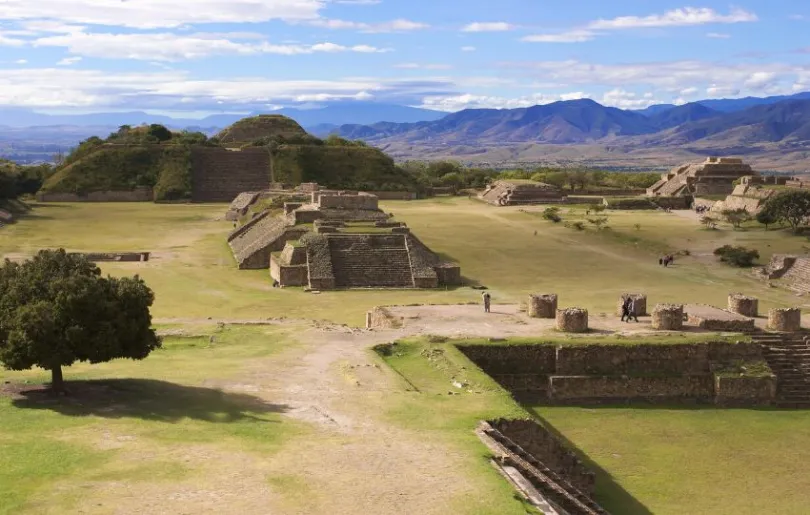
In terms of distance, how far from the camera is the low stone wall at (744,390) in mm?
23359

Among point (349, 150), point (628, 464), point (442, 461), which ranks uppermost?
point (349, 150)

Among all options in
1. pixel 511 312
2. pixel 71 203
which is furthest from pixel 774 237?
pixel 71 203

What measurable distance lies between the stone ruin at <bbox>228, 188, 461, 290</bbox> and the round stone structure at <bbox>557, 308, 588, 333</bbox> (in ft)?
45.6

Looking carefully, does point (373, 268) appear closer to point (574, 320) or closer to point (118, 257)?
point (118, 257)

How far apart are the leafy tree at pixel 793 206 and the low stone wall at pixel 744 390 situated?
37.1 meters

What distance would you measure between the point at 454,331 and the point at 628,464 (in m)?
7.83

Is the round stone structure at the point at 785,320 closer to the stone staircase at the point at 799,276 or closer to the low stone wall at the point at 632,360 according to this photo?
the low stone wall at the point at 632,360

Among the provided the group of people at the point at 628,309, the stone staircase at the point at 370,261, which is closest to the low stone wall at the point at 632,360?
the group of people at the point at 628,309

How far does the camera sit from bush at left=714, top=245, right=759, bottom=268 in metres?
47.2

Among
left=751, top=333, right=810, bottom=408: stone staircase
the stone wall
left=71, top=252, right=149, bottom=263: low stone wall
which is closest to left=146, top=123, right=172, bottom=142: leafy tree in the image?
left=71, top=252, right=149, bottom=263: low stone wall

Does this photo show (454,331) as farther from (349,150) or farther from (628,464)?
(349,150)

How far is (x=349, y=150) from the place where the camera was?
9806cm

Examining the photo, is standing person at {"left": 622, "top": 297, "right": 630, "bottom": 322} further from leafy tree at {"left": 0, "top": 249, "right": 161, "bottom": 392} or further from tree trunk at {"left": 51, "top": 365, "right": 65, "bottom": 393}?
tree trunk at {"left": 51, "top": 365, "right": 65, "bottom": 393}

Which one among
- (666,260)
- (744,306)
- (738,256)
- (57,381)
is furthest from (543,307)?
(738,256)
